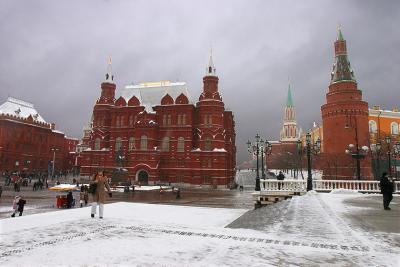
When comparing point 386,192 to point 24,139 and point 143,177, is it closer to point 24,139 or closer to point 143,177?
point 143,177

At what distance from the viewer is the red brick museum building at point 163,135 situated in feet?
175

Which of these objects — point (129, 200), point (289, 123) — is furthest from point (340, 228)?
point (289, 123)

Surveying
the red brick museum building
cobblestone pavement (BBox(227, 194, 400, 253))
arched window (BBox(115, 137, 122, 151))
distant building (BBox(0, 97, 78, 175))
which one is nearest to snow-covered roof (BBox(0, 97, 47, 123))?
distant building (BBox(0, 97, 78, 175))

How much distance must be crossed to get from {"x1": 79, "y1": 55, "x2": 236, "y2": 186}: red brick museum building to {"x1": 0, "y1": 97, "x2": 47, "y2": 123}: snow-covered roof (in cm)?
2343

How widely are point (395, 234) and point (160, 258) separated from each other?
20.0ft

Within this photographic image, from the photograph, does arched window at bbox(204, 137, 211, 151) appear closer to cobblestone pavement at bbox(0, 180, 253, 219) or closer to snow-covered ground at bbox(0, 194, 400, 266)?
cobblestone pavement at bbox(0, 180, 253, 219)

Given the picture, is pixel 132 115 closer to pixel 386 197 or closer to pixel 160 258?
pixel 386 197

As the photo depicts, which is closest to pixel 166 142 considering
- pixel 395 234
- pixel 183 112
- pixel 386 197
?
pixel 183 112

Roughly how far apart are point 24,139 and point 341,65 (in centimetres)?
7371

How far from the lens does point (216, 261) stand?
17.4ft

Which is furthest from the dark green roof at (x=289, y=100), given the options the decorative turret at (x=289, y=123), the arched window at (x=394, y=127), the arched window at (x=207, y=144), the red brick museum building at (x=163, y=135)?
the arched window at (x=207, y=144)

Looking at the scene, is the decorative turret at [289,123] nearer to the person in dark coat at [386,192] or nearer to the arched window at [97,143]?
the arched window at [97,143]

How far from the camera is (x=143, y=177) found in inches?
2141

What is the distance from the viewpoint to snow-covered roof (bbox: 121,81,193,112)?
60.2 metres
